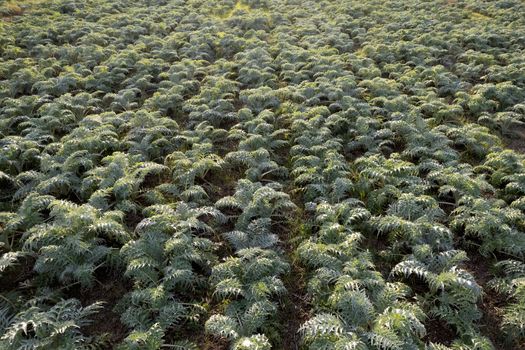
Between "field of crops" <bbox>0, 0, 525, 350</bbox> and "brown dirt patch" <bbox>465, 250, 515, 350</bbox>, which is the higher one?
"field of crops" <bbox>0, 0, 525, 350</bbox>

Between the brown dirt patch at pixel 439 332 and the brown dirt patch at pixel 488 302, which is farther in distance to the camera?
the brown dirt patch at pixel 488 302

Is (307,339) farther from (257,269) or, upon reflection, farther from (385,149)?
(385,149)

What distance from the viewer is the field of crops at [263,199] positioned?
577cm

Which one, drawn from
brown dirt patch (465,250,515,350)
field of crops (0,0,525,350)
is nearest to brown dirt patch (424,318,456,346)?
field of crops (0,0,525,350)

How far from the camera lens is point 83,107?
11.5m

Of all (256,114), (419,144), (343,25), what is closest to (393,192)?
(419,144)

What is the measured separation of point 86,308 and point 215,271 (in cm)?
199

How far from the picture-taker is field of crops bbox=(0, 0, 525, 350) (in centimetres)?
577

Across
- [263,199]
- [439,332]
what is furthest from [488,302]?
[263,199]

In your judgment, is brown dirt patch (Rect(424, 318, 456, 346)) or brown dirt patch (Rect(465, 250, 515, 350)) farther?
brown dirt patch (Rect(465, 250, 515, 350))

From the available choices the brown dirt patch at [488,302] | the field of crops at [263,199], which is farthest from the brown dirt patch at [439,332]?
the brown dirt patch at [488,302]

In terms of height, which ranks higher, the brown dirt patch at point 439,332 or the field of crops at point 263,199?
the field of crops at point 263,199

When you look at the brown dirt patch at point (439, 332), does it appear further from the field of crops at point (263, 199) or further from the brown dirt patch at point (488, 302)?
the brown dirt patch at point (488, 302)

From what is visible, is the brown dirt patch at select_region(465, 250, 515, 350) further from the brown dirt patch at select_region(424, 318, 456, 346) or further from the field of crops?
the brown dirt patch at select_region(424, 318, 456, 346)
